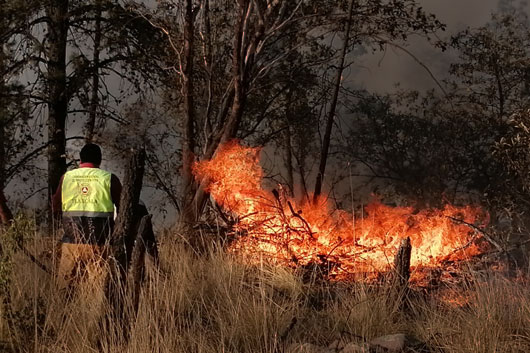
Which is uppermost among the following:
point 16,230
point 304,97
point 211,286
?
point 304,97

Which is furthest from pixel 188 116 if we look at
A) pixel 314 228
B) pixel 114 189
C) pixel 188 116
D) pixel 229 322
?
pixel 229 322

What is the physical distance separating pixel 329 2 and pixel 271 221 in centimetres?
655

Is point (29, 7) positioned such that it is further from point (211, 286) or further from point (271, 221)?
point (211, 286)

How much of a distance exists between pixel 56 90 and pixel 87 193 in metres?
8.04

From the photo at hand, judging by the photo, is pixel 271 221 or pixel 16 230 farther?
pixel 271 221

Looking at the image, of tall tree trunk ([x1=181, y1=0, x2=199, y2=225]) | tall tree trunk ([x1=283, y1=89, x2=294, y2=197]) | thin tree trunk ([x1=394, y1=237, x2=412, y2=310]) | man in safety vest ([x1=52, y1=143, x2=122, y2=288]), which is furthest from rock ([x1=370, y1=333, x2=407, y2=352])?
tall tree trunk ([x1=283, y1=89, x2=294, y2=197])

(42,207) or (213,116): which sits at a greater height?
(213,116)

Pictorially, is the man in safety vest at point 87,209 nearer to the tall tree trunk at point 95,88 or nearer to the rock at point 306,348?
the rock at point 306,348

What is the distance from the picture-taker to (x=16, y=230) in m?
6.31

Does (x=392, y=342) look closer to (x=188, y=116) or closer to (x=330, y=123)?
(x=188, y=116)

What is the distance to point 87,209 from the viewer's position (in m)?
7.23

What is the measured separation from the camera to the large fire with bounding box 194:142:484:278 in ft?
31.5

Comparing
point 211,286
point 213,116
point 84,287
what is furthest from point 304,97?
point 84,287

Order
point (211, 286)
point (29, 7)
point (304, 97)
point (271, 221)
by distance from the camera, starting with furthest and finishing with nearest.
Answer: point (304, 97) < point (29, 7) < point (271, 221) < point (211, 286)
